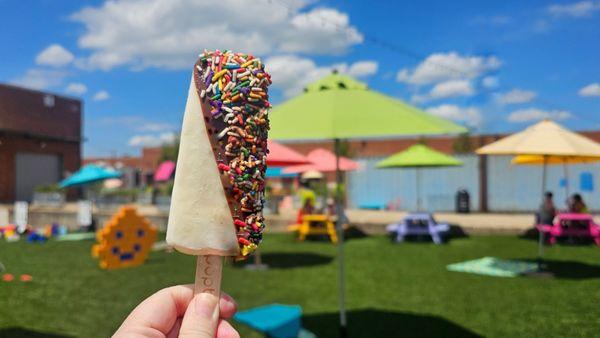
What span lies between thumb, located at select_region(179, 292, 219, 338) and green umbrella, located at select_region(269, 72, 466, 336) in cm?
322

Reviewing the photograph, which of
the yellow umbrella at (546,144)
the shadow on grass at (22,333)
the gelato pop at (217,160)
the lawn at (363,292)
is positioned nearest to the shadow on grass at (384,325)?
the lawn at (363,292)

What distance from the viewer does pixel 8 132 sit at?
28.9 meters

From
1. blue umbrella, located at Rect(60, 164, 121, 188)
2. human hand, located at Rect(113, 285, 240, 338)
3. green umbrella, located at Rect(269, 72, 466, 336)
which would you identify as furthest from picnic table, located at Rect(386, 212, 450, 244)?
human hand, located at Rect(113, 285, 240, 338)

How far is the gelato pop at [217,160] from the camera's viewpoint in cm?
186

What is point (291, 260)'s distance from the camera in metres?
11.1

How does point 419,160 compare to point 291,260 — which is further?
point 419,160

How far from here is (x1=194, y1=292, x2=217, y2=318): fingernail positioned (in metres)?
Result: 1.82

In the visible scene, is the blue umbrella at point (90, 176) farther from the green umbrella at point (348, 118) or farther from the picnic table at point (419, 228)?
the green umbrella at point (348, 118)

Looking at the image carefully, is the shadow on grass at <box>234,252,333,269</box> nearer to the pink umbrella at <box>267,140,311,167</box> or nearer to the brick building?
the pink umbrella at <box>267,140,311,167</box>

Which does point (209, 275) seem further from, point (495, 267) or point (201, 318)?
point (495, 267)

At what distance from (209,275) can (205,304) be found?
11 cm

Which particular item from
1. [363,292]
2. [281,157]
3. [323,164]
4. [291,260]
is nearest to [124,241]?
[291,260]

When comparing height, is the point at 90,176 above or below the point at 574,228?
above

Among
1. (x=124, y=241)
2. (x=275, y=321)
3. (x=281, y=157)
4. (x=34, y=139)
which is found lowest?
(x=275, y=321)
